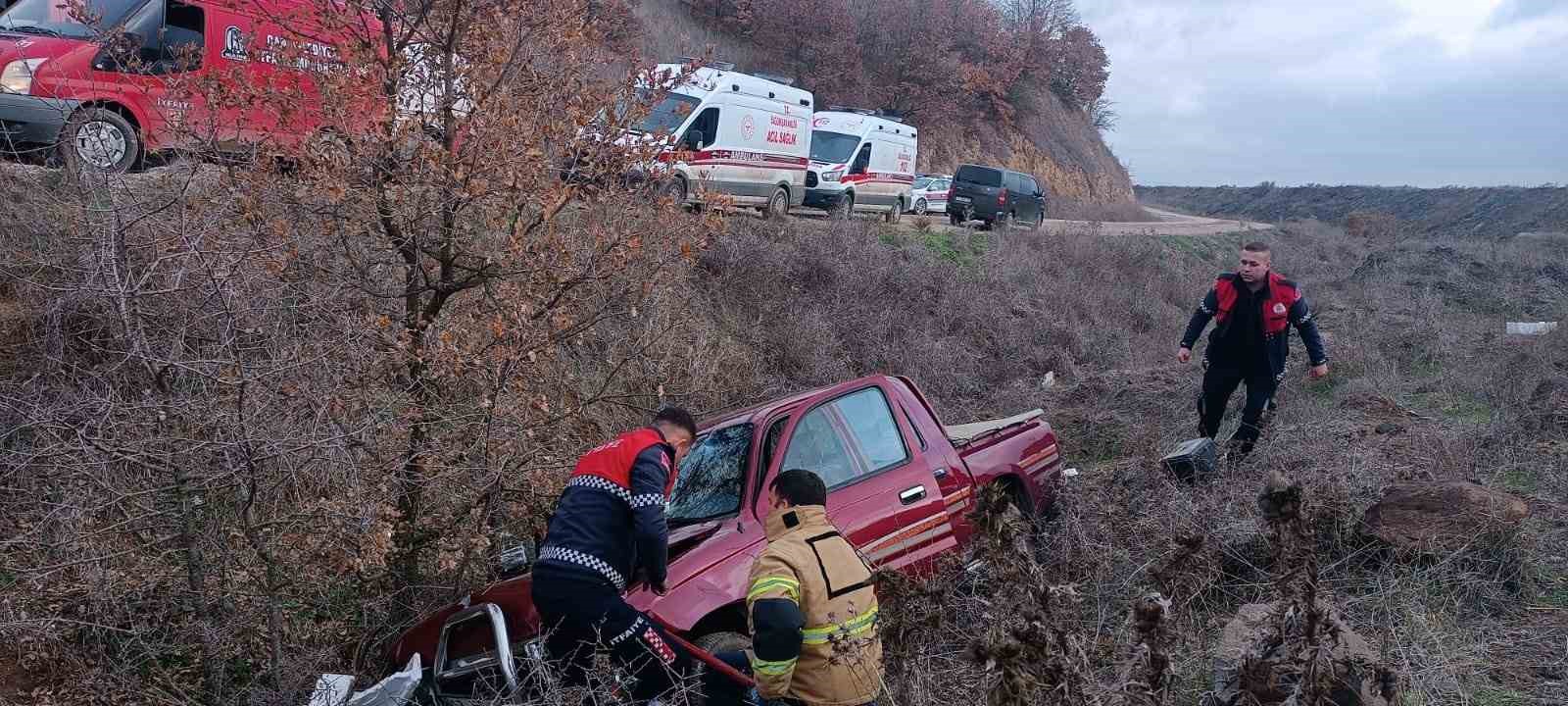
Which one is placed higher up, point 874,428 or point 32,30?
point 32,30

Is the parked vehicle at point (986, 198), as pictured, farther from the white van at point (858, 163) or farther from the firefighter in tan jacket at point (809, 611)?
the firefighter in tan jacket at point (809, 611)

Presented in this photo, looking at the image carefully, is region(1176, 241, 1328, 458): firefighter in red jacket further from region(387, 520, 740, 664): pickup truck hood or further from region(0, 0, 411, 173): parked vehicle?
region(0, 0, 411, 173): parked vehicle

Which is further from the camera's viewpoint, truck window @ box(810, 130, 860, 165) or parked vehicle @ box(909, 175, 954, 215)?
parked vehicle @ box(909, 175, 954, 215)

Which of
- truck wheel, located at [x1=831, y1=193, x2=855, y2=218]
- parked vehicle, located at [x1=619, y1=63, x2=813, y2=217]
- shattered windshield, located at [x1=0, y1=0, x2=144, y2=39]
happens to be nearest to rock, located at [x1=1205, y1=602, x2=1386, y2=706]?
shattered windshield, located at [x1=0, y1=0, x2=144, y2=39]

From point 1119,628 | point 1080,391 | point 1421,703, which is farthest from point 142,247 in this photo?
point 1080,391

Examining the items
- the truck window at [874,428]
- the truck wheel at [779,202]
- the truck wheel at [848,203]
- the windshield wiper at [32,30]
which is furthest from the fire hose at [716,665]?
the truck wheel at [848,203]

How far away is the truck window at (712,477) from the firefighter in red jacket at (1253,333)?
12.1ft

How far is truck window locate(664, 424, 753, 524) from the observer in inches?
194

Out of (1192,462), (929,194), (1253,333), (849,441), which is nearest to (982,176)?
(929,194)

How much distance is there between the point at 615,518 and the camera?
4.11m

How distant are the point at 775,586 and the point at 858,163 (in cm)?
2040

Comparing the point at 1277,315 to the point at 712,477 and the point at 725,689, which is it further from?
the point at 725,689

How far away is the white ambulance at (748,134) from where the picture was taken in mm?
16812

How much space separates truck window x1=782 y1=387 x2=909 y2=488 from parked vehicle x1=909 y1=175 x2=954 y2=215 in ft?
77.0
